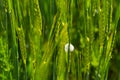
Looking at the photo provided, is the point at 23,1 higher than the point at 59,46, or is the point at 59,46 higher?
the point at 23,1

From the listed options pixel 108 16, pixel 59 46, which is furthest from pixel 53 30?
pixel 108 16

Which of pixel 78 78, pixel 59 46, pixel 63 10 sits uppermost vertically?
pixel 63 10

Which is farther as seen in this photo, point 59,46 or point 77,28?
point 77,28

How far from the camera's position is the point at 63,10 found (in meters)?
0.80

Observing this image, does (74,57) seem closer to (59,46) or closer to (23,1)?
(59,46)

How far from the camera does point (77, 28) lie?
3.38 feet

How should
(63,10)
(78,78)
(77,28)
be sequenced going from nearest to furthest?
(63,10)
(78,78)
(77,28)

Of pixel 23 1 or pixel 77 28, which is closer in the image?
pixel 23 1

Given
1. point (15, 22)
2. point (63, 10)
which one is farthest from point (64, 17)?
point (15, 22)

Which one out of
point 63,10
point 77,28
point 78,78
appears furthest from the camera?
point 77,28

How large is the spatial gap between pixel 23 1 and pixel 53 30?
125mm

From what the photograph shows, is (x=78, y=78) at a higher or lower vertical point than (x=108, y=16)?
lower

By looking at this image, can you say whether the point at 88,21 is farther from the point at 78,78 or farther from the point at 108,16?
the point at 78,78

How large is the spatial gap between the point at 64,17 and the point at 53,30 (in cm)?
5
